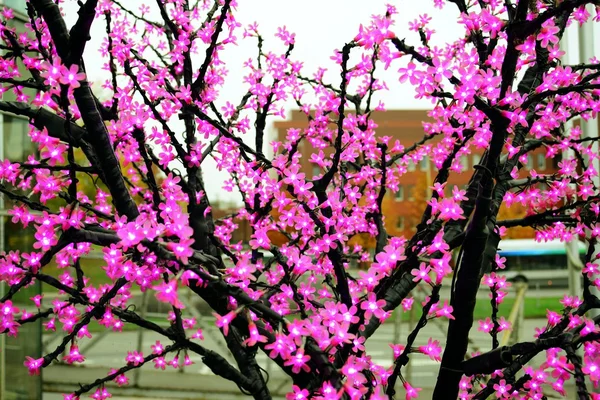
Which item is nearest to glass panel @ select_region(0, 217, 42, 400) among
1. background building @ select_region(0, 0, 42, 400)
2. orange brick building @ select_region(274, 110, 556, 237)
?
background building @ select_region(0, 0, 42, 400)

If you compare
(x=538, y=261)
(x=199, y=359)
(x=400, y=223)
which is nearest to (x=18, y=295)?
(x=199, y=359)

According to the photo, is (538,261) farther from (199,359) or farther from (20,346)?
(20,346)

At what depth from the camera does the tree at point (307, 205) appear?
1.53 meters

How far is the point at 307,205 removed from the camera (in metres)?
2.04

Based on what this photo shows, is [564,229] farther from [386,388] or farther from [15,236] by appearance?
[15,236]

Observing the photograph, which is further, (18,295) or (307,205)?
(18,295)

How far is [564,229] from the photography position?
10.1ft

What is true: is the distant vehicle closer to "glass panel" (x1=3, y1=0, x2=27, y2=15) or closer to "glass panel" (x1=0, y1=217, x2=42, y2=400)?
"glass panel" (x1=0, y1=217, x2=42, y2=400)

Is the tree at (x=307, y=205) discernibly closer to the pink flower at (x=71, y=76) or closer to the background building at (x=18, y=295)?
the pink flower at (x=71, y=76)

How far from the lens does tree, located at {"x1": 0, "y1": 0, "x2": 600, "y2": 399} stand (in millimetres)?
1529

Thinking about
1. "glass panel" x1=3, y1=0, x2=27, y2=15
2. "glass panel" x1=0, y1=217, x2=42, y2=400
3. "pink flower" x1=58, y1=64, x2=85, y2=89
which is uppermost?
"glass panel" x1=3, y1=0, x2=27, y2=15

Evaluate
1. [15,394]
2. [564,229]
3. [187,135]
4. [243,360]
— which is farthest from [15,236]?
[564,229]

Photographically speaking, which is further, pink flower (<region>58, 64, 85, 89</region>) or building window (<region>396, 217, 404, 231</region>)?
building window (<region>396, 217, 404, 231</region>)

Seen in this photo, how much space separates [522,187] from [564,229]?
74cm
